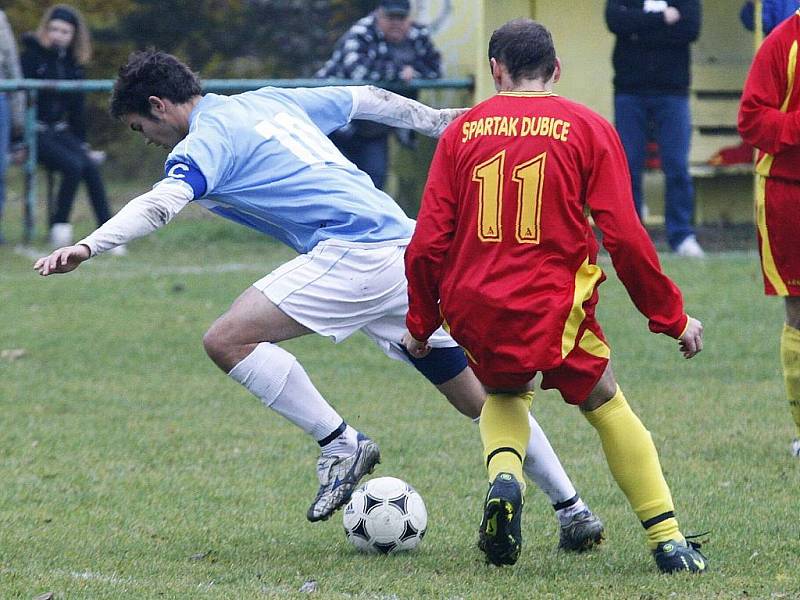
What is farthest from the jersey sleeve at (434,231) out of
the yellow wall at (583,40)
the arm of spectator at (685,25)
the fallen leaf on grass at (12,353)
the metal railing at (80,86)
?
the yellow wall at (583,40)

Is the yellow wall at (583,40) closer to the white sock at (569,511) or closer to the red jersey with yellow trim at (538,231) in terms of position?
the white sock at (569,511)

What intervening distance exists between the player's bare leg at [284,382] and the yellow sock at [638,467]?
3.41 ft

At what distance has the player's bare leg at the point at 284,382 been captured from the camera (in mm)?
5039

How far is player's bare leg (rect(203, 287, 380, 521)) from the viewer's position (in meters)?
5.04

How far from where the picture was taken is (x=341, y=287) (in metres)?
5.12

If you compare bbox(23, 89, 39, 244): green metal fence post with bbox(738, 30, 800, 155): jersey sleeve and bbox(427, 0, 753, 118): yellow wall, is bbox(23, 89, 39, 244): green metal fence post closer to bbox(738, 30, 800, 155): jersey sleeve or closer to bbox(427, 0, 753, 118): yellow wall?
bbox(427, 0, 753, 118): yellow wall

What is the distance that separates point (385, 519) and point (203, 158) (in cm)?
134

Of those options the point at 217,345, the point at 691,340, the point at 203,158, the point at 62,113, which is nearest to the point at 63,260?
the point at 203,158

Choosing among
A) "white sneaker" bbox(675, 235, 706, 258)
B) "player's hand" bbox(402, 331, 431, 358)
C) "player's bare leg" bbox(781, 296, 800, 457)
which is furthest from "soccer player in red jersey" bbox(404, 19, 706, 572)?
"white sneaker" bbox(675, 235, 706, 258)

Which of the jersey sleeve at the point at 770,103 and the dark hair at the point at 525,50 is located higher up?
the dark hair at the point at 525,50

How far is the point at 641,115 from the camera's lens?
1122 centimetres

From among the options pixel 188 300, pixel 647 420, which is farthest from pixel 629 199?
pixel 188 300

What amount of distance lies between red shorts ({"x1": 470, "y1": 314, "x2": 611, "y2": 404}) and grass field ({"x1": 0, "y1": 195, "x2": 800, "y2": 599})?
1.92 ft

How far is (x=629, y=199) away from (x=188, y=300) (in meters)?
6.61
